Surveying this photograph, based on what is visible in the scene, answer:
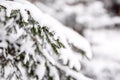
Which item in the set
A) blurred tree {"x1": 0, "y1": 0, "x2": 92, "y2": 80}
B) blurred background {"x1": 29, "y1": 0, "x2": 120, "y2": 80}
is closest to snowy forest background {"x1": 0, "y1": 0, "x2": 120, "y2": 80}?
blurred background {"x1": 29, "y1": 0, "x2": 120, "y2": 80}

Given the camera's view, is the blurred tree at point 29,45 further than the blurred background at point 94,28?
No

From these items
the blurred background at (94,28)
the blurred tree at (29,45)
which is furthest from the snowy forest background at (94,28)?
the blurred tree at (29,45)

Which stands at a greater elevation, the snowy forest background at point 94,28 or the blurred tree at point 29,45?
the snowy forest background at point 94,28

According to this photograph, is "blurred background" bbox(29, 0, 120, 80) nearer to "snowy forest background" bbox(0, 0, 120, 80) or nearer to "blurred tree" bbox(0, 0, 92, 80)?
"snowy forest background" bbox(0, 0, 120, 80)

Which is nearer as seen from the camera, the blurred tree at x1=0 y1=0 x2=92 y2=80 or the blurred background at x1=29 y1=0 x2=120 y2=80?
the blurred tree at x1=0 y1=0 x2=92 y2=80

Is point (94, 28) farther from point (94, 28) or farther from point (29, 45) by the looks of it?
point (29, 45)

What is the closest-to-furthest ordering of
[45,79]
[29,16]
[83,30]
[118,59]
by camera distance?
[29,16] < [45,79] < [118,59] < [83,30]

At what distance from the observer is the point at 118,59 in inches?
273

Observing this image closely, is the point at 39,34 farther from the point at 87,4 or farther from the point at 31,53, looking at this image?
the point at 87,4

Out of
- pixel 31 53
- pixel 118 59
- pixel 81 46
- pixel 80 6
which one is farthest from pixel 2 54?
pixel 80 6

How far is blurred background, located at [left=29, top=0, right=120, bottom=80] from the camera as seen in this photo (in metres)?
6.57

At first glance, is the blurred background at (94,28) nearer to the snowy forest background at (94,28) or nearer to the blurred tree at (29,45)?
the snowy forest background at (94,28)

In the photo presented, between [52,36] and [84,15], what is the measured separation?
481 centimetres

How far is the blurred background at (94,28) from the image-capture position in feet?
21.5
